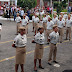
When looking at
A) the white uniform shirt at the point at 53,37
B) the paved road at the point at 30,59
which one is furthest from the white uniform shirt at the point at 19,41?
the white uniform shirt at the point at 53,37

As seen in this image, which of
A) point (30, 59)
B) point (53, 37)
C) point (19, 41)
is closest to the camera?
point (19, 41)

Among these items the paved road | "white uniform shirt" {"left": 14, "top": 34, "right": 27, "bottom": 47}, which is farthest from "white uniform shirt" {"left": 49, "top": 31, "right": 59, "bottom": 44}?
"white uniform shirt" {"left": 14, "top": 34, "right": 27, "bottom": 47}

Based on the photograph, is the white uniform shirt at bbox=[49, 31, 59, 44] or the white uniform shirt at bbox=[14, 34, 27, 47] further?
the white uniform shirt at bbox=[49, 31, 59, 44]

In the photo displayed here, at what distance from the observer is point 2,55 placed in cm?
962

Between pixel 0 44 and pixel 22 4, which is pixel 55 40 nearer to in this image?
pixel 0 44

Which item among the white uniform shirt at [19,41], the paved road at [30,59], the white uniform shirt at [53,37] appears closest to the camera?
→ the white uniform shirt at [19,41]

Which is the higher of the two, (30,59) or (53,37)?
(53,37)

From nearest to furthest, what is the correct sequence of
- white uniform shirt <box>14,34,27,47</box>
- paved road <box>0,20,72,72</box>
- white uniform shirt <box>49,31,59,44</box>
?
1. white uniform shirt <box>14,34,27,47</box>
2. paved road <box>0,20,72,72</box>
3. white uniform shirt <box>49,31,59,44</box>

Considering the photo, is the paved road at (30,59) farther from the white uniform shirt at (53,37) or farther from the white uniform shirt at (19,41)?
the white uniform shirt at (19,41)

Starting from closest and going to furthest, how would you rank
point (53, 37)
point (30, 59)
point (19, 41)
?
point (19, 41) → point (53, 37) → point (30, 59)

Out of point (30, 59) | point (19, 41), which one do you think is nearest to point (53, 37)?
point (30, 59)

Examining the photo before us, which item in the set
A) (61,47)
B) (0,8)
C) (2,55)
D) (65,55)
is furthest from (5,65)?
(0,8)

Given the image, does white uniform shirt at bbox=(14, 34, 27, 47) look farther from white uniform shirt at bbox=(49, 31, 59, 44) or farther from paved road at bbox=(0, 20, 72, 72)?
white uniform shirt at bbox=(49, 31, 59, 44)

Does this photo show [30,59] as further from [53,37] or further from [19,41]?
[19,41]
